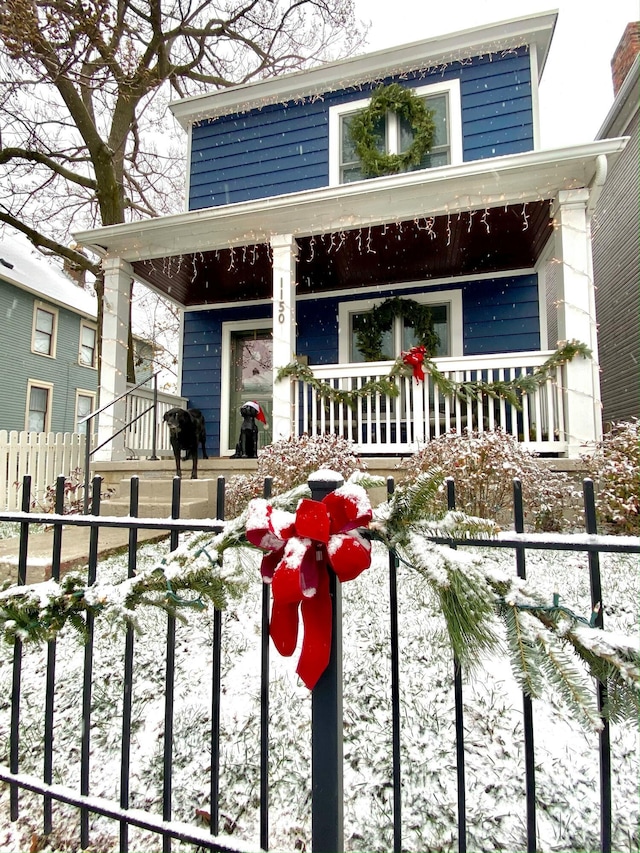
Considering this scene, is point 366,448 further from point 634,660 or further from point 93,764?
point 634,660

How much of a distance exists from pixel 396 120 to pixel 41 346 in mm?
15958

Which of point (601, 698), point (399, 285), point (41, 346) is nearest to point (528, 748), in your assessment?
point (601, 698)

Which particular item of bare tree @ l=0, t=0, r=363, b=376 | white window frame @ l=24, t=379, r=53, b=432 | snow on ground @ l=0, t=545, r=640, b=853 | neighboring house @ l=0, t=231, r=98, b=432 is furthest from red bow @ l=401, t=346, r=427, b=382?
white window frame @ l=24, t=379, r=53, b=432

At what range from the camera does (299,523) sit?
0.82 m

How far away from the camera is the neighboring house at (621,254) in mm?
8562

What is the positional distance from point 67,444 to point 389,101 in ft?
24.2

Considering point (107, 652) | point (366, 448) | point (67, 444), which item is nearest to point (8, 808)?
point (107, 652)

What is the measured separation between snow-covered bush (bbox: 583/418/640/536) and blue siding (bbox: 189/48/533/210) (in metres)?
5.20

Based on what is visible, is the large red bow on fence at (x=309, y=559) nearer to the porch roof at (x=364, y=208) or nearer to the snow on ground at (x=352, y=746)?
the snow on ground at (x=352, y=746)

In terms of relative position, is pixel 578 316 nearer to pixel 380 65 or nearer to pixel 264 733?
pixel 264 733

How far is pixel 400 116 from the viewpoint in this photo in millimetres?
7344

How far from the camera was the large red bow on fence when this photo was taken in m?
0.81

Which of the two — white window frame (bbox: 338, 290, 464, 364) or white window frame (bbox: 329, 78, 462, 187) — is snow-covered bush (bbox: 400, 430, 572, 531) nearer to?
white window frame (bbox: 338, 290, 464, 364)

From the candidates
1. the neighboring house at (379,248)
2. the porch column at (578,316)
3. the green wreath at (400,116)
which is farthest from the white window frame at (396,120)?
the porch column at (578,316)
